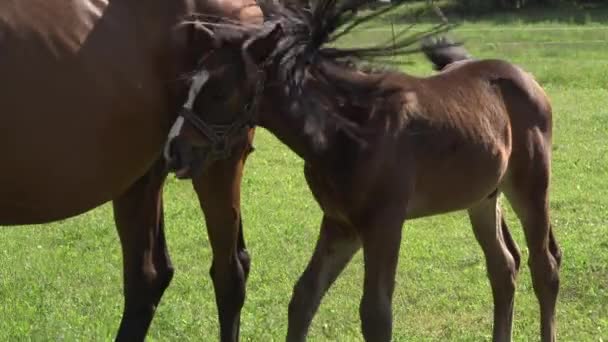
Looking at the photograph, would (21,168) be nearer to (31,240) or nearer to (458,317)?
(458,317)

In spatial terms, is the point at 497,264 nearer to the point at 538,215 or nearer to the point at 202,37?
the point at 538,215

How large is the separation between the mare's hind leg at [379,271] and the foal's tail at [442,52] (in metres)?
0.71

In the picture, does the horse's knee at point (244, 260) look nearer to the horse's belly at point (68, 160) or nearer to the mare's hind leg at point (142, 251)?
the mare's hind leg at point (142, 251)

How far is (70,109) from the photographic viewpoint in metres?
3.72

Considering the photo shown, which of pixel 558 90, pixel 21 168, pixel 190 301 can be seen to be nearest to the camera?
pixel 21 168

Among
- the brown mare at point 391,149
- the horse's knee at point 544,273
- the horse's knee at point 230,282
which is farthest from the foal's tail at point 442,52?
the horse's knee at point 230,282

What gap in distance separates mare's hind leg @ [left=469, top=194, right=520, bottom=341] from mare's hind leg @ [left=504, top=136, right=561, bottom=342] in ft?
0.38

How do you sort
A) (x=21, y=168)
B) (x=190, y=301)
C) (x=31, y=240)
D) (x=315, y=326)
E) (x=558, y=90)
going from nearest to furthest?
(x=21, y=168) < (x=315, y=326) < (x=190, y=301) < (x=31, y=240) < (x=558, y=90)

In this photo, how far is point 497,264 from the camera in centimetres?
488

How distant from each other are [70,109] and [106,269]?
2971mm

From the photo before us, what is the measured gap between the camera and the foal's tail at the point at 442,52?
4.26m

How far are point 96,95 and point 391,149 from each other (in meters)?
1.06

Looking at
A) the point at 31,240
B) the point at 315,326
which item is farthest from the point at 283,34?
the point at 31,240

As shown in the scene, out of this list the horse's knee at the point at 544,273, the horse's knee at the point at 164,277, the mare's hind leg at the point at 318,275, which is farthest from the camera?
the horse's knee at the point at 544,273
